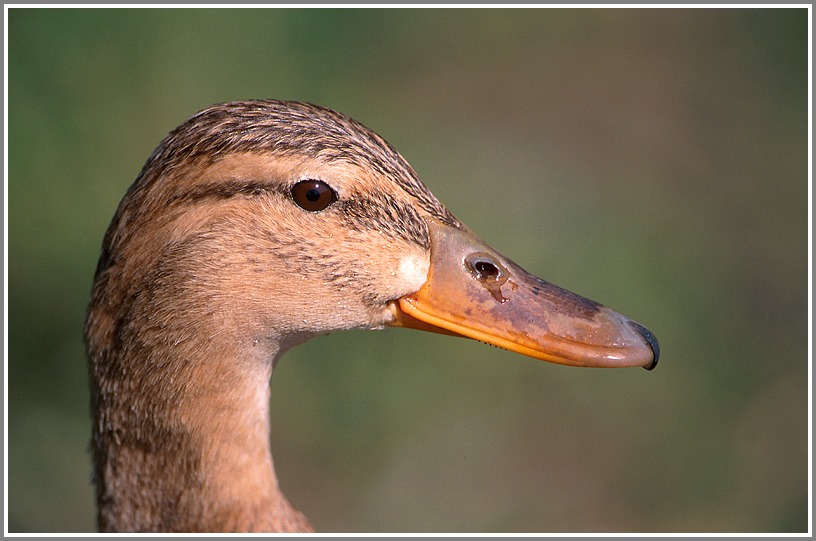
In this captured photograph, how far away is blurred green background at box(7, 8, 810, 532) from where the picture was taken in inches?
168

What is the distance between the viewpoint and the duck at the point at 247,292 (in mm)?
2154

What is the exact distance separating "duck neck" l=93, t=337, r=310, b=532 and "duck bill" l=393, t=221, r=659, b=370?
47 centimetres

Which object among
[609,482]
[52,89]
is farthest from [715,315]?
[52,89]

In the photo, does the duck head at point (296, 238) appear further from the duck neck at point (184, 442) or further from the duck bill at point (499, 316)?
the duck neck at point (184, 442)

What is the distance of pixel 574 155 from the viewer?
19.3ft

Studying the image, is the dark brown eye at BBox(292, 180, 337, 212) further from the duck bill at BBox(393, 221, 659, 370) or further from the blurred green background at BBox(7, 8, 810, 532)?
the blurred green background at BBox(7, 8, 810, 532)

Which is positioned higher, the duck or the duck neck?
the duck

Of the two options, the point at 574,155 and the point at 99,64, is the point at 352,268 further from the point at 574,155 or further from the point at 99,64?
the point at 574,155

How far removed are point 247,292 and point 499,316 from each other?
639mm

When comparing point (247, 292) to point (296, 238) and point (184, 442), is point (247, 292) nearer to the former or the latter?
point (296, 238)

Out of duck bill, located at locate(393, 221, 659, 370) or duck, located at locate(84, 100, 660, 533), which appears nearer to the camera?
duck, located at locate(84, 100, 660, 533)

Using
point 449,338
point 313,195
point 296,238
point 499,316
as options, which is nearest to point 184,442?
point 296,238

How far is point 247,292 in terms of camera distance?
2.19 m

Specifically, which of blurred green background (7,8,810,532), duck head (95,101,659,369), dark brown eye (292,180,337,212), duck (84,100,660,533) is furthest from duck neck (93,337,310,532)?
blurred green background (7,8,810,532)
